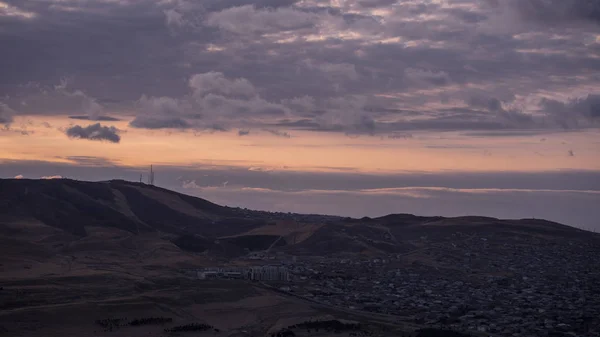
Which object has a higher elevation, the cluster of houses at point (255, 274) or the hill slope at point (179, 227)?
the hill slope at point (179, 227)

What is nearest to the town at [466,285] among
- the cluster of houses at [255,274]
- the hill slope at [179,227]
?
the cluster of houses at [255,274]

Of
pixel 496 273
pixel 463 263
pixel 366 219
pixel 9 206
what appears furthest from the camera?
pixel 366 219

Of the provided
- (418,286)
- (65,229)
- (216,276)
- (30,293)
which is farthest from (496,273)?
(65,229)

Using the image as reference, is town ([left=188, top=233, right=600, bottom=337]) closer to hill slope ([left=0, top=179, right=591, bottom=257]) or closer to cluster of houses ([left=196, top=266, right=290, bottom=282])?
cluster of houses ([left=196, top=266, right=290, bottom=282])

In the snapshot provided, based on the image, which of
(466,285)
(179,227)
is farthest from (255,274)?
(179,227)

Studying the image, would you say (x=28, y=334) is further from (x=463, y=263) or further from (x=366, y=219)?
(x=366, y=219)

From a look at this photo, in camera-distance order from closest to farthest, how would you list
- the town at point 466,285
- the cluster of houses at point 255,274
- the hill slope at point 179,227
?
1. the town at point 466,285
2. the cluster of houses at point 255,274
3. the hill slope at point 179,227

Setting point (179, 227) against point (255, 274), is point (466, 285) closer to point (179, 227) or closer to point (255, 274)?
point (255, 274)

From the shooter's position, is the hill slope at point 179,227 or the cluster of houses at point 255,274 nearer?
the cluster of houses at point 255,274

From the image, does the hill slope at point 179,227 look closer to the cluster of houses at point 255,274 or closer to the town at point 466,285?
the town at point 466,285

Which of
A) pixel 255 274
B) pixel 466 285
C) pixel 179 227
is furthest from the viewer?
pixel 179 227

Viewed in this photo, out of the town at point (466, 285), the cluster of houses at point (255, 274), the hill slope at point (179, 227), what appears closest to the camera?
the town at point (466, 285)
